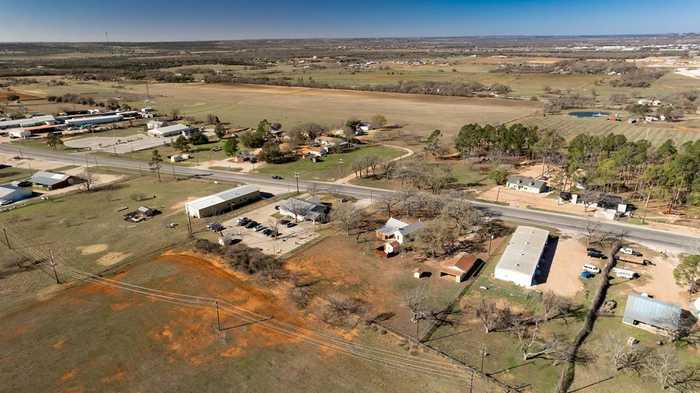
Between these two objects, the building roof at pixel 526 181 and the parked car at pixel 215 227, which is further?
the building roof at pixel 526 181

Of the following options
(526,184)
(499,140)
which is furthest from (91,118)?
(526,184)

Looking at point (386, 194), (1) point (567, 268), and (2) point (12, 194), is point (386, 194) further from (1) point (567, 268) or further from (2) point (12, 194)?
(2) point (12, 194)

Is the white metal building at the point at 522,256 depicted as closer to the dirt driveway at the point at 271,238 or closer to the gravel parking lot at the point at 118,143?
the dirt driveway at the point at 271,238

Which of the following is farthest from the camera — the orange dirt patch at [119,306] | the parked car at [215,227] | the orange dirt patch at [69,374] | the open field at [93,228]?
the parked car at [215,227]

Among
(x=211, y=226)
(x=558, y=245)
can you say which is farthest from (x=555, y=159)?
(x=211, y=226)

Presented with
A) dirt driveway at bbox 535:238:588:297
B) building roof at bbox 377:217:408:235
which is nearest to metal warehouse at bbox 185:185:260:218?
building roof at bbox 377:217:408:235

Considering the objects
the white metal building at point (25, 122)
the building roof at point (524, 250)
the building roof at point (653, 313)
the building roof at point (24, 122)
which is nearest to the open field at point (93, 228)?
the building roof at point (524, 250)
